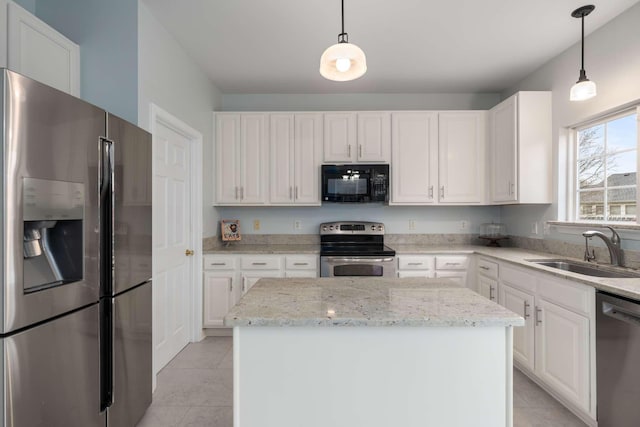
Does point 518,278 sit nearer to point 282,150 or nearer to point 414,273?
point 414,273

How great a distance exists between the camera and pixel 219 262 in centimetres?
330

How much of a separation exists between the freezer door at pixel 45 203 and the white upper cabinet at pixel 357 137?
244 centimetres

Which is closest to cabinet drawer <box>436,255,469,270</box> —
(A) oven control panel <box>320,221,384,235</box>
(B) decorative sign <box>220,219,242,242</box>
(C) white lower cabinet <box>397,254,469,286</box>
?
(C) white lower cabinet <box>397,254,469,286</box>

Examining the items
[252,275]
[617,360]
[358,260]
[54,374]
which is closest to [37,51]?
[54,374]

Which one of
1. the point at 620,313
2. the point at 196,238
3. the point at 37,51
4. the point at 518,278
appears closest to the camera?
the point at 620,313

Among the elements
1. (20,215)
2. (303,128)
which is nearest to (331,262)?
(303,128)

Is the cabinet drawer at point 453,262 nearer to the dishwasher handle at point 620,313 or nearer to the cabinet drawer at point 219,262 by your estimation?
the dishwasher handle at point 620,313

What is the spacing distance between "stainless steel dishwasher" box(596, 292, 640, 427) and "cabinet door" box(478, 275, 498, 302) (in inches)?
42.2

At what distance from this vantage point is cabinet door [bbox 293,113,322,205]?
11.8ft

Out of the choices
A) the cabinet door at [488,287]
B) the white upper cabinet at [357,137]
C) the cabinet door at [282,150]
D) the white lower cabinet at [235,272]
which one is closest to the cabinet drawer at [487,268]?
the cabinet door at [488,287]

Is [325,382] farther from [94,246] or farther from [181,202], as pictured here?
[181,202]

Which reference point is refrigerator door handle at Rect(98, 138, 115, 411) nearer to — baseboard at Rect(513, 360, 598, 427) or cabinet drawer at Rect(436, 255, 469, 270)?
baseboard at Rect(513, 360, 598, 427)

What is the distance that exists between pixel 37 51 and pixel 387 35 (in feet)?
7.64

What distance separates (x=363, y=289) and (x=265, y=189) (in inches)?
90.9
